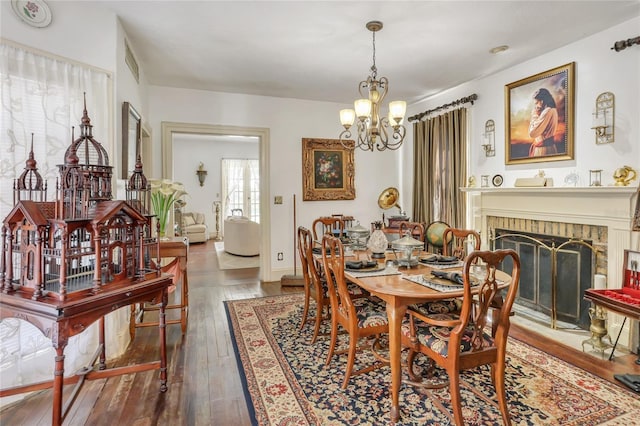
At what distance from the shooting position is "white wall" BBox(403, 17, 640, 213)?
8.88 feet

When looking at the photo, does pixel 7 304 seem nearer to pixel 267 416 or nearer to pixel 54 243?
pixel 54 243

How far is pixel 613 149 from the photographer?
2.84 metres

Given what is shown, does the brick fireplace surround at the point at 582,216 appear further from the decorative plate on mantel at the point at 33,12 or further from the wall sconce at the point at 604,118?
the decorative plate on mantel at the point at 33,12

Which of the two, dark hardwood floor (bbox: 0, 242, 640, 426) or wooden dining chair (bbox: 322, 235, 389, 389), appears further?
wooden dining chair (bbox: 322, 235, 389, 389)

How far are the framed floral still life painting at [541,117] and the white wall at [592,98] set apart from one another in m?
0.06

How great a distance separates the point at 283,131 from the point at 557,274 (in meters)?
3.81

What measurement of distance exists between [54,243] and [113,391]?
1.05 metres

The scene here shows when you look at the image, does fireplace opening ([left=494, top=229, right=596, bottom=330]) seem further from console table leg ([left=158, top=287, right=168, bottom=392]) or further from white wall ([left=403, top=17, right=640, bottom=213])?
console table leg ([left=158, top=287, right=168, bottom=392])

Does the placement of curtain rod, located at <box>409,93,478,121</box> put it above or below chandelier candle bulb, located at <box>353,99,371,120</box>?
above

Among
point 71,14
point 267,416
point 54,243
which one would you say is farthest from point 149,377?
point 71,14

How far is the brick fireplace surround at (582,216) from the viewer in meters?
2.72

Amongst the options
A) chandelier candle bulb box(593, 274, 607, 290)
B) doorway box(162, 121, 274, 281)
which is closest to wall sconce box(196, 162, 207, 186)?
doorway box(162, 121, 274, 281)

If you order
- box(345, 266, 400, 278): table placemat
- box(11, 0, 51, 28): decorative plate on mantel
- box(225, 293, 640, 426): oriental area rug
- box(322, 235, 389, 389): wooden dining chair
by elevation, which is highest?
box(11, 0, 51, 28): decorative plate on mantel

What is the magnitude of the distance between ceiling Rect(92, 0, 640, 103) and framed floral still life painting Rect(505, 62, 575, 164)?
0.93 feet
